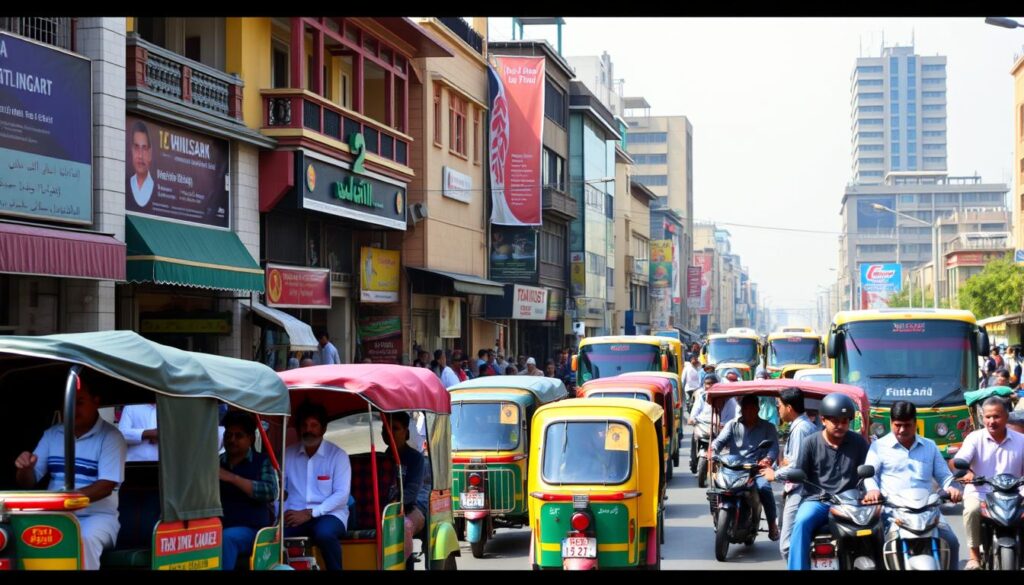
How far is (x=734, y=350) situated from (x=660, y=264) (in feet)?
181

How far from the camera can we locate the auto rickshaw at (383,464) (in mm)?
10391

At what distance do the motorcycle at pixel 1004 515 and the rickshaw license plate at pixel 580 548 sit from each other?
10.6 feet

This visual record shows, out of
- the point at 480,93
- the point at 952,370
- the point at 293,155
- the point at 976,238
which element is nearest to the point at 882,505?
the point at 952,370

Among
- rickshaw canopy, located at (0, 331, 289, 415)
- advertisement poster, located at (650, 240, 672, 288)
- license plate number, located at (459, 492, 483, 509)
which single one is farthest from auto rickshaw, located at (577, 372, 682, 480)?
advertisement poster, located at (650, 240, 672, 288)

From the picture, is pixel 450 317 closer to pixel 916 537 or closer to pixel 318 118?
pixel 318 118

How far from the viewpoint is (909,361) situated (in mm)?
20797

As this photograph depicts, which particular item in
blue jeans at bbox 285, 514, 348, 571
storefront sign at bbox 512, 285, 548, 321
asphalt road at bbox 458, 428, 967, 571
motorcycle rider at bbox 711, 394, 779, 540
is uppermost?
storefront sign at bbox 512, 285, 548, 321

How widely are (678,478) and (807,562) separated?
539 inches

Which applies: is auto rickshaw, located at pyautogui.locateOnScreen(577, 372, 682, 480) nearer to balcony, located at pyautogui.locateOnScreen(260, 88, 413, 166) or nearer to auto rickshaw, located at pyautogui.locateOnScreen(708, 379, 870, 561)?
auto rickshaw, located at pyautogui.locateOnScreen(708, 379, 870, 561)

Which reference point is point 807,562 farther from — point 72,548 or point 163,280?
point 163,280

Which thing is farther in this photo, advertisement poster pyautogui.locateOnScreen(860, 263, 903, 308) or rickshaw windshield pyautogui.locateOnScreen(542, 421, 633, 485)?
advertisement poster pyautogui.locateOnScreen(860, 263, 903, 308)

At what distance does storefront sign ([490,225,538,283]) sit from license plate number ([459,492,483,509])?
32.1m

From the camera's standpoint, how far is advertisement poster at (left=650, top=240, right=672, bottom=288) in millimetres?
96312

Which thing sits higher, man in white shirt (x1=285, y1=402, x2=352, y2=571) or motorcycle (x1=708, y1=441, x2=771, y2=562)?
man in white shirt (x1=285, y1=402, x2=352, y2=571)
